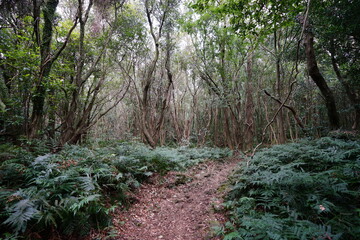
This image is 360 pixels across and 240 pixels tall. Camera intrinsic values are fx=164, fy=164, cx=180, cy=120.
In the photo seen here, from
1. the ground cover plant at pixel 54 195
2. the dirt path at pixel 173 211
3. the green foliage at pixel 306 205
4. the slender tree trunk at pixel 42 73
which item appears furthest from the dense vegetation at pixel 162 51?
the dirt path at pixel 173 211

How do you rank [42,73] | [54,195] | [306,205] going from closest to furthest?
1. [306,205]
2. [54,195]
3. [42,73]

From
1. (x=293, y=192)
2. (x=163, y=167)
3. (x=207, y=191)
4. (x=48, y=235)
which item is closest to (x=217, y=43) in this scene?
(x=163, y=167)

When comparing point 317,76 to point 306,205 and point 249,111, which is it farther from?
point 306,205

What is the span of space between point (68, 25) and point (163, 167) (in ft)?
28.9

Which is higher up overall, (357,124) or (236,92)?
(236,92)

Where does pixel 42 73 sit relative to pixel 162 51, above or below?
below

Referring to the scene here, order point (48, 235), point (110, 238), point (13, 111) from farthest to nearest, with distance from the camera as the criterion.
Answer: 1. point (13, 111)
2. point (110, 238)
3. point (48, 235)

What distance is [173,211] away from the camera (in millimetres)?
3855

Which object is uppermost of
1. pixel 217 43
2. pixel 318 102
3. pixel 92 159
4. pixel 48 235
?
pixel 217 43

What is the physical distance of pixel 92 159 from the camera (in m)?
4.07

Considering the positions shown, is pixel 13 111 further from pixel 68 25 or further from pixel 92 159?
pixel 68 25

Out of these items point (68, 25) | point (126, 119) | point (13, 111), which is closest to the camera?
point (13, 111)

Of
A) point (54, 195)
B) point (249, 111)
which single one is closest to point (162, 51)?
point (249, 111)

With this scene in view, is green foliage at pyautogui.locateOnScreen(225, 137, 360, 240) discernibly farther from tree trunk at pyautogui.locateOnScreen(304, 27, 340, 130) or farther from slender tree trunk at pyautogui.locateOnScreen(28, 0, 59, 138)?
slender tree trunk at pyautogui.locateOnScreen(28, 0, 59, 138)
